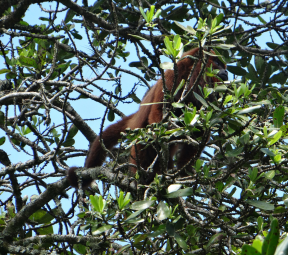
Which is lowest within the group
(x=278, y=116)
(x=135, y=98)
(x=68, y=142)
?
(x=278, y=116)

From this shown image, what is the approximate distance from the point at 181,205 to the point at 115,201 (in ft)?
1.66

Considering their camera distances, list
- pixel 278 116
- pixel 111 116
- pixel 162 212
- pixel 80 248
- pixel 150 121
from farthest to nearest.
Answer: pixel 111 116 < pixel 150 121 < pixel 80 248 < pixel 278 116 < pixel 162 212

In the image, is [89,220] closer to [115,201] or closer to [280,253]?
[115,201]

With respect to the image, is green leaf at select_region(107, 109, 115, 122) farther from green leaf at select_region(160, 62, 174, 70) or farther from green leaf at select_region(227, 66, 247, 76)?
green leaf at select_region(160, 62, 174, 70)

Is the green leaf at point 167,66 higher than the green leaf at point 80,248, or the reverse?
the green leaf at point 167,66

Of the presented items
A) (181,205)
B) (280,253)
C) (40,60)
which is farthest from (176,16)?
(280,253)

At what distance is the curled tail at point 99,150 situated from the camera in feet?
13.5

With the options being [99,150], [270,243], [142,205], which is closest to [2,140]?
[99,150]

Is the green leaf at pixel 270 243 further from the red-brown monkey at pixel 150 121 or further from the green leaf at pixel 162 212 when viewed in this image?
the red-brown monkey at pixel 150 121

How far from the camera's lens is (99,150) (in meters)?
4.62

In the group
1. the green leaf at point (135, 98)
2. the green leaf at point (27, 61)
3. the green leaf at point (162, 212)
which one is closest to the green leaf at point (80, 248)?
the green leaf at point (162, 212)

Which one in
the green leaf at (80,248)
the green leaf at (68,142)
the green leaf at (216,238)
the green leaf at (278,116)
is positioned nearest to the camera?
the green leaf at (278,116)

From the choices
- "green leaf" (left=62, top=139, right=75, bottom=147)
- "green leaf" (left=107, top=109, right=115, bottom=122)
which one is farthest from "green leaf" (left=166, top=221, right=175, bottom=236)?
"green leaf" (left=107, top=109, right=115, bottom=122)

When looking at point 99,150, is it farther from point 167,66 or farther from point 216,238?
point 167,66
